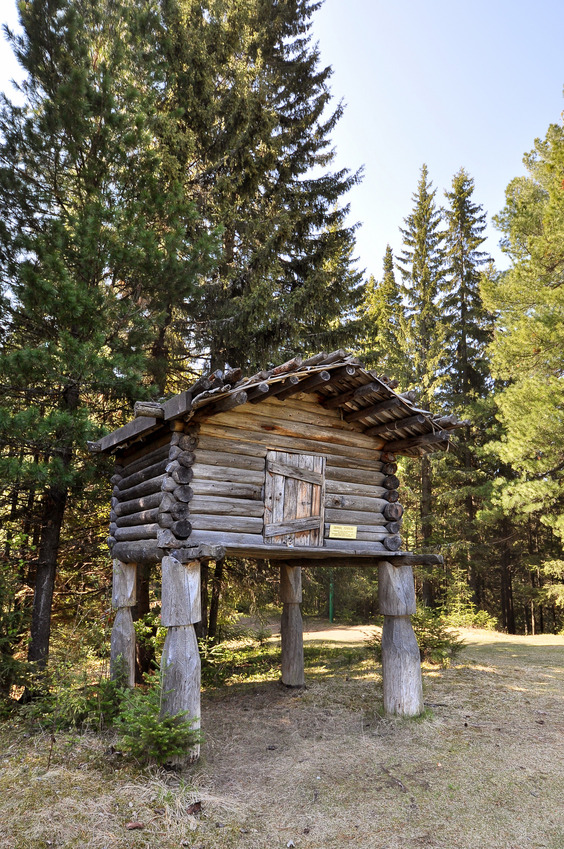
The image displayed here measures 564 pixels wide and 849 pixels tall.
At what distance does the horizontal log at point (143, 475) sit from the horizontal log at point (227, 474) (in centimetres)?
67

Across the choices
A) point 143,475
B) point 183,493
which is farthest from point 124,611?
point 183,493

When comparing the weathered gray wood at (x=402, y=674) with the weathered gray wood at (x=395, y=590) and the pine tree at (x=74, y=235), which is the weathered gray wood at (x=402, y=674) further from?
the pine tree at (x=74, y=235)

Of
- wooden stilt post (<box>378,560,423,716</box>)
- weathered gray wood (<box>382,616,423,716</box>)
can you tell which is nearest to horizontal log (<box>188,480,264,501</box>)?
wooden stilt post (<box>378,560,423,716</box>)

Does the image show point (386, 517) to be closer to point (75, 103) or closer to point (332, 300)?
point (332, 300)

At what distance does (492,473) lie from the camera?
2491cm

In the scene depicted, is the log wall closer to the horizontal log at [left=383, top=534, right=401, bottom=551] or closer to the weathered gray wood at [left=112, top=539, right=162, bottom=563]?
the horizontal log at [left=383, top=534, right=401, bottom=551]

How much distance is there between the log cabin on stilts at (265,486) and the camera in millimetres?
7047

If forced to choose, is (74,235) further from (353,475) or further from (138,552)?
(353,475)

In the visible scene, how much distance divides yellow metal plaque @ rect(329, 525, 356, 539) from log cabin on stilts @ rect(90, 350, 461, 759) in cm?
2

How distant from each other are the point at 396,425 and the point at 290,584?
4.88 m

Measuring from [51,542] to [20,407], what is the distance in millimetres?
2716

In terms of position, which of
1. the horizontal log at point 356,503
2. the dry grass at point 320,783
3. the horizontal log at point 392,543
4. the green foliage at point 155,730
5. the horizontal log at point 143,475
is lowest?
the dry grass at point 320,783

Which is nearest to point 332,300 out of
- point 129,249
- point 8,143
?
point 129,249

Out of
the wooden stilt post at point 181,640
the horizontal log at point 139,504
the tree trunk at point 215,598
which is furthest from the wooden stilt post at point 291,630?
the wooden stilt post at point 181,640
